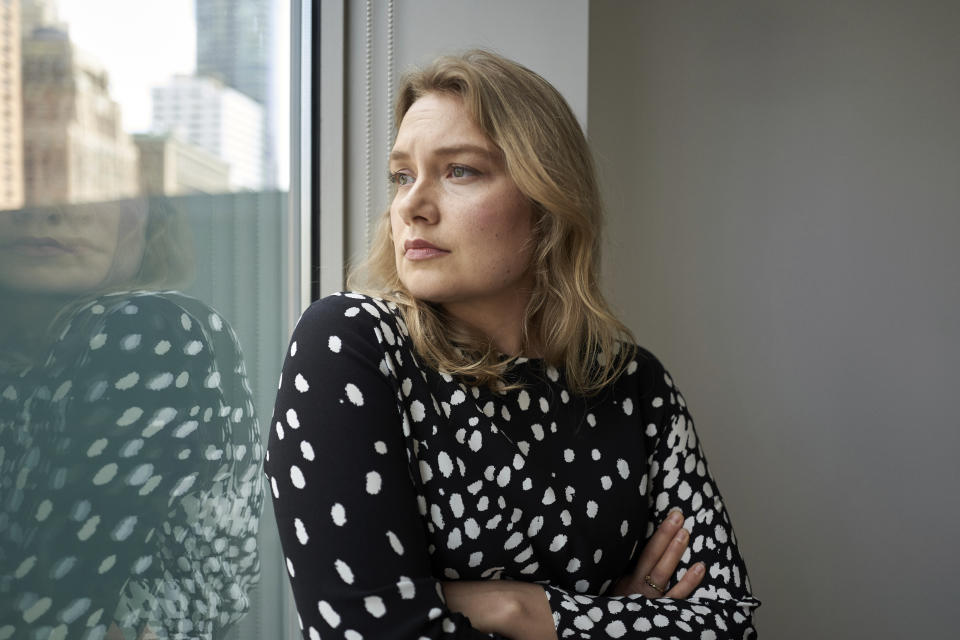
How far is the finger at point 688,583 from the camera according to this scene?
1.18 m

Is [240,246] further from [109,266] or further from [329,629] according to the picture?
[329,629]

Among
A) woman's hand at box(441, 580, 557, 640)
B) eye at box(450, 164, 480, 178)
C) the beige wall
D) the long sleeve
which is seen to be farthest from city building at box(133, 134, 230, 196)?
the beige wall

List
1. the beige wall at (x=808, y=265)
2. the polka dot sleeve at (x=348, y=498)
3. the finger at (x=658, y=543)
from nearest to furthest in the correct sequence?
the polka dot sleeve at (x=348, y=498)
the finger at (x=658, y=543)
the beige wall at (x=808, y=265)

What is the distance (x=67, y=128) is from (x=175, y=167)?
22cm

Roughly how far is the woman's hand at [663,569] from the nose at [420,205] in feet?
1.98

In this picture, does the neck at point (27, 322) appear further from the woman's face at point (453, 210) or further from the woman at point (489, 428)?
the woman's face at point (453, 210)

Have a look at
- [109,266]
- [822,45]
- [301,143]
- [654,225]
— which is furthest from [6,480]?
[822,45]

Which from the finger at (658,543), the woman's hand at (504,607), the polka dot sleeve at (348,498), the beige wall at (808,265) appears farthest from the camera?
the beige wall at (808,265)

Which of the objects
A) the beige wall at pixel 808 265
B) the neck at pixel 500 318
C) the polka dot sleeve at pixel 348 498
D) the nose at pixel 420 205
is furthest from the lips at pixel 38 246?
the beige wall at pixel 808 265

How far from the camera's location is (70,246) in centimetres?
83

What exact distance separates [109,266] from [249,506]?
525 millimetres

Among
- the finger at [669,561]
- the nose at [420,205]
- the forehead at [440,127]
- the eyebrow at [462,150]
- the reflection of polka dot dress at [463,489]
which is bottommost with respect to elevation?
the finger at [669,561]

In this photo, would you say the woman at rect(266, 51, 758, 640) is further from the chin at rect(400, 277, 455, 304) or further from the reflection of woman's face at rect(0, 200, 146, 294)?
the reflection of woman's face at rect(0, 200, 146, 294)

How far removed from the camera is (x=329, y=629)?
35.7 inches
